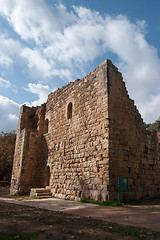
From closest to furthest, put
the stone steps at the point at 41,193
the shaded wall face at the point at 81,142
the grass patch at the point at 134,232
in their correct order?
the grass patch at the point at 134,232
the shaded wall face at the point at 81,142
the stone steps at the point at 41,193

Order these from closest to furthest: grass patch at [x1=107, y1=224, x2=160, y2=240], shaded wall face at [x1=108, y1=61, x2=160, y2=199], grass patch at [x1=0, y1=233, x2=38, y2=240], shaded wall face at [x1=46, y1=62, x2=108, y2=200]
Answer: grass patch at [x1=0, y1=233, x2=38, y2=240]
grass patch at [x1=107, y1=224, x2=160, y2=240]
shaded wall face at [x1=108, y1=61, x2=160, y2=199]
shaded wall face at [x1=46, y1=62, x2=108, y2=200]

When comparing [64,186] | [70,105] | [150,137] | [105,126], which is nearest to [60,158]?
[64,186]

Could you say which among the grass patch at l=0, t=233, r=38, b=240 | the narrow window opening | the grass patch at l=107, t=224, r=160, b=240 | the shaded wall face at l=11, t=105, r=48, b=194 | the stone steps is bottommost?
the stone steps

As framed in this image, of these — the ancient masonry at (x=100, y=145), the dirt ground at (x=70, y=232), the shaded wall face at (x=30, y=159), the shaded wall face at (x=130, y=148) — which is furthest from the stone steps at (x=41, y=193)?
the dirt ground at (x=70, y=232)

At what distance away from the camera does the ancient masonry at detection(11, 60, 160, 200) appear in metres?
7.65

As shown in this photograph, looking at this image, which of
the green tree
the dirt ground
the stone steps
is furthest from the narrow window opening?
the green tree

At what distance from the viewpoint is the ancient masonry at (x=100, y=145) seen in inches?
301

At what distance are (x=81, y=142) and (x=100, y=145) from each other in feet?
4.92

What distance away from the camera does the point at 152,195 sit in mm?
8477

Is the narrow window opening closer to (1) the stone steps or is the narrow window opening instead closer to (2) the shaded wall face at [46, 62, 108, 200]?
(2) the shaded wall face at [46, 62, 108, 200]

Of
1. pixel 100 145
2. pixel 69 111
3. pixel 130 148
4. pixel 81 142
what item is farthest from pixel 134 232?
pixel 69 111

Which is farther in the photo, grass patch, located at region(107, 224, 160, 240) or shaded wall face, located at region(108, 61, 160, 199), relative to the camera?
shaded wall face, located at region(108, 61, 160, 199)

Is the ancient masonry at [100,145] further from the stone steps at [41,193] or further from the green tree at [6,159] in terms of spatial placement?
the green tree at [6,159]

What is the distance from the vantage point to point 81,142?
9258 millimetres
